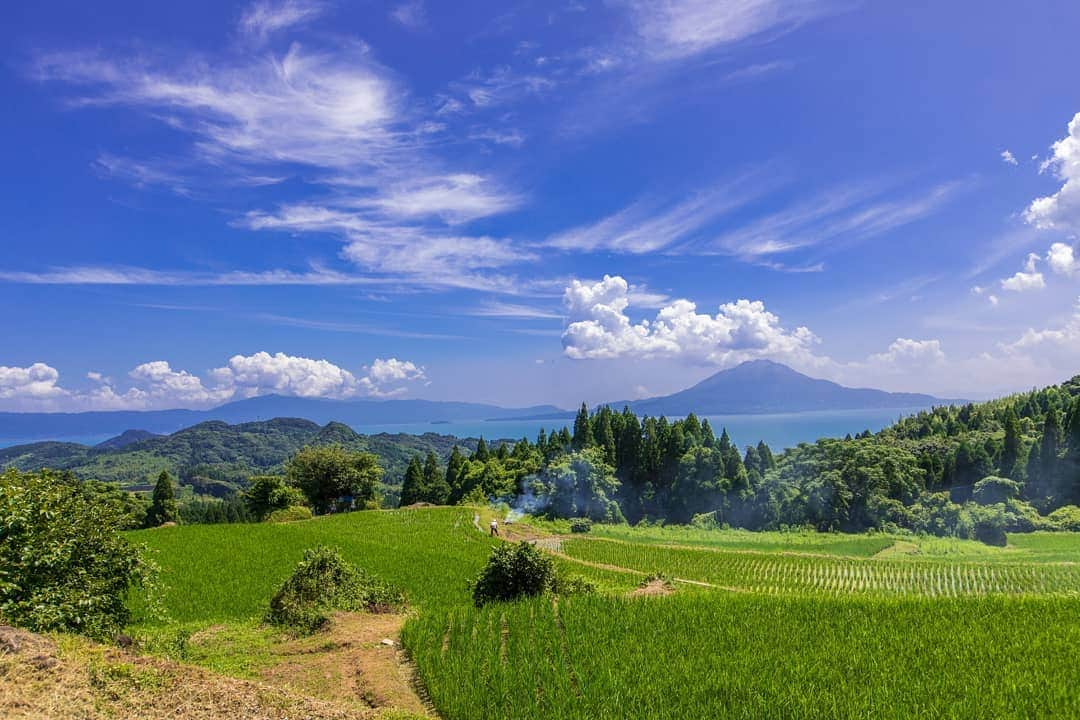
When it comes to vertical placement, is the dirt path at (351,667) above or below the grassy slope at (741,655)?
below

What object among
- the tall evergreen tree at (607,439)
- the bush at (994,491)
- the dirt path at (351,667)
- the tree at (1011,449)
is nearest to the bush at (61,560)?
the dirt path at (351,667)

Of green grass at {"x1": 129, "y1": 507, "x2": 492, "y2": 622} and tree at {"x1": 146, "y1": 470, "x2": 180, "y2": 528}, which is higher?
green grass at {"x1": 129, "y1": 507, "x2": 492, "y2": 622}

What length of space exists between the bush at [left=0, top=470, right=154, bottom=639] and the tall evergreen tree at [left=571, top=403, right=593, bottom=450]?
52.0m

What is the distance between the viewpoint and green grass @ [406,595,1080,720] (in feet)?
23.8

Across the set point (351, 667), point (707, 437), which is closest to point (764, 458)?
point (707, 437)

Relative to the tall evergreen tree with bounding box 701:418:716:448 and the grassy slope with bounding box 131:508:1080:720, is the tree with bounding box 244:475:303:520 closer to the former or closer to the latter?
the grassy slope with bounding box 131:508:1080:720

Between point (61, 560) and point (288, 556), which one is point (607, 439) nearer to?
point (288, 556)

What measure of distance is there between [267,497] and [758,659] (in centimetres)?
4162

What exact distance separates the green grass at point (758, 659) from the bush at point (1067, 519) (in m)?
38.5

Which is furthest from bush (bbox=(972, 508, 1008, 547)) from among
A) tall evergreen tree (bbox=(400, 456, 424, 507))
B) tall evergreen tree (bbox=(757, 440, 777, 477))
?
tall evergreen tree (bbox=(400, 456, 424, 507))

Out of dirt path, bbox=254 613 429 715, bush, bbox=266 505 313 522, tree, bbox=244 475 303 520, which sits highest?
dirt path, bbox=254 613 429 715

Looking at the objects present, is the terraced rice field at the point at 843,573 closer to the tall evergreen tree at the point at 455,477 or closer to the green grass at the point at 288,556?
the green grass at the point at 288,556

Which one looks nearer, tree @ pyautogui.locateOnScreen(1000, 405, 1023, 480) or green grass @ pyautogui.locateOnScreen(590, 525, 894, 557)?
green grass @ pyautogui.locateOnScreen(590, 525, 894, 557)

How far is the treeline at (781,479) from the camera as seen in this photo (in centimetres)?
4638
